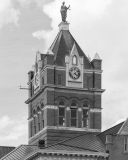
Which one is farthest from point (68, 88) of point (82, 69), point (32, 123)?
point (32, 123)

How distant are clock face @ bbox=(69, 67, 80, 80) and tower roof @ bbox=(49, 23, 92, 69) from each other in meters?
1.19

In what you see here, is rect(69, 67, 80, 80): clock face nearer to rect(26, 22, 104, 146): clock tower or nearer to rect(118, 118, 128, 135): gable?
rect(26, 22, 104, 146): clock tower

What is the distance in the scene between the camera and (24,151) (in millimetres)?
66000

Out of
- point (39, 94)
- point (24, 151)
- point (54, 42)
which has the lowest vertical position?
point (24, 151)

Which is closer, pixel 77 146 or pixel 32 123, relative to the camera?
pixel 77 146

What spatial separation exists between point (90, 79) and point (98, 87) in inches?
50.4

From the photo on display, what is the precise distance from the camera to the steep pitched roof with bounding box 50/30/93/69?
7069 centimetres

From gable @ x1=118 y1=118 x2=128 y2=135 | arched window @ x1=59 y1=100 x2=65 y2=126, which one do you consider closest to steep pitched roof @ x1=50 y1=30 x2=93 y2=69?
arched window @ x1=59 y1=100 x2=65 y2=126

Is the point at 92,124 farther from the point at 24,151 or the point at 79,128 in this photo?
the point at 24,151

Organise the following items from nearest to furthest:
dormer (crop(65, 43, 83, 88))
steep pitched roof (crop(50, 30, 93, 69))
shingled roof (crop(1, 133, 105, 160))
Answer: shingled roof (crop(1, 133, 105, 160)), dormer (crop(65, 43, 83, 88)), steep pitched roof (crop(50, 30, 93, 69))

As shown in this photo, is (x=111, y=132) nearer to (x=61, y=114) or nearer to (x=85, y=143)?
(x=85, y=143)

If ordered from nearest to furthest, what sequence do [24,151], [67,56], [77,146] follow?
1. [77,146]
2. [24,151]
3. [67,56]

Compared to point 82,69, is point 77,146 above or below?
below

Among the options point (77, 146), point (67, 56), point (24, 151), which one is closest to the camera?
point (77, 146)
